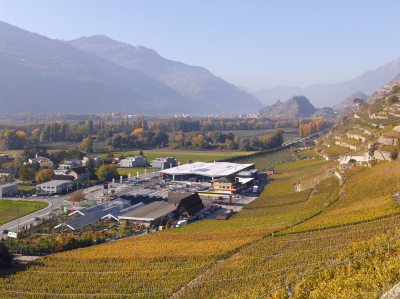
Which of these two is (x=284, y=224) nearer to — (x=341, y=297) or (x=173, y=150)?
(x=341, y=297)

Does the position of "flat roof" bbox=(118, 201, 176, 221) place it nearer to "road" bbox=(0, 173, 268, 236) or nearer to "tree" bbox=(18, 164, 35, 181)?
"road" bbox=(0, 173, 268, 236)

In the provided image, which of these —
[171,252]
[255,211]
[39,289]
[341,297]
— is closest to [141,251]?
[171,252]

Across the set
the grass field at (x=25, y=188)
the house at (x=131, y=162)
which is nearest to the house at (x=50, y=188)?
the grass field at (x=25, y=188)

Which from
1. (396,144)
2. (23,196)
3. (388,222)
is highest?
(396,144)

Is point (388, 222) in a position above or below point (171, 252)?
above

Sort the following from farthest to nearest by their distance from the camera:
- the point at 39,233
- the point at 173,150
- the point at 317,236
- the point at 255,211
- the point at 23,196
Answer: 1. the point at 173,150
2. the point at 23,196
3. the point at 255,211
4. the point at 39,233
5. the point at 317,236

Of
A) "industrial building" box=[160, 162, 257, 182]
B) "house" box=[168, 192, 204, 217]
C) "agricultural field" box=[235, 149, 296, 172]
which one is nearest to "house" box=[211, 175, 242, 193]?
"industrial building" box=[160, 162, 257, 182]

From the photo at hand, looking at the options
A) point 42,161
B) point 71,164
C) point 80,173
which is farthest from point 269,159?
point 42,161
